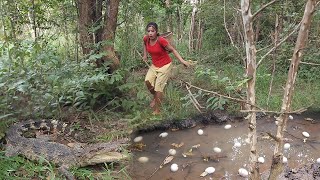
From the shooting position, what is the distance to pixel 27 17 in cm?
547

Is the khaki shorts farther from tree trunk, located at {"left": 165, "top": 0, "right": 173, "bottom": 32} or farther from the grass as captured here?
tree trunk, located at {"left": 165, "top": 0, "right": 173, "bottom": 32}

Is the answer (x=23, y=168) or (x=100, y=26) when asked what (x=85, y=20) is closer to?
(x=100, y=26)

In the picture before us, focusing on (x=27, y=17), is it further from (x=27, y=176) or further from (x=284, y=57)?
(x=284, y=57)

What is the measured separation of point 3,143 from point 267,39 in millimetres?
5504

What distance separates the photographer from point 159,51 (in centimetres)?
452

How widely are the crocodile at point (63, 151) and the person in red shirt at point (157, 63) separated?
1290mm

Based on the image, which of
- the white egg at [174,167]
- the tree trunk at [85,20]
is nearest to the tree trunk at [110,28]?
the tree trunk at [85,20]

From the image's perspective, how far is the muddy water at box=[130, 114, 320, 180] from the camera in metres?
3.69

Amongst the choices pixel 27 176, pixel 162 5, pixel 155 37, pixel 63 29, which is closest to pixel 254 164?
pixel 27 176

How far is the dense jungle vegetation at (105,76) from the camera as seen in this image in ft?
12.4

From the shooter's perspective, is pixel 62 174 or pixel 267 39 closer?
pixel 62 174

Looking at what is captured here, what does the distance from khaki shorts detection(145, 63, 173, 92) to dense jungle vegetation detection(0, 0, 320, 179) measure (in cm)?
22

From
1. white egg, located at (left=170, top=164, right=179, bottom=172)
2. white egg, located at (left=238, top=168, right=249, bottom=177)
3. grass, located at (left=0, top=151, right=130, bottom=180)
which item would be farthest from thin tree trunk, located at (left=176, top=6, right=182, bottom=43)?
grass, located at (left=0, top=151, right=130, bottom=180)

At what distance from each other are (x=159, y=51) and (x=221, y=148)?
1568mm
